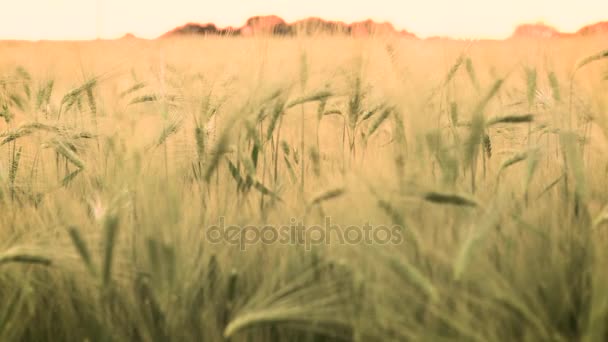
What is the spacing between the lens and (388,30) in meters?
1.51

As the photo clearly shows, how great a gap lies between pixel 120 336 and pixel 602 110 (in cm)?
95

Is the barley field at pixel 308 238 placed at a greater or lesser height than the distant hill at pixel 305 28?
lesser

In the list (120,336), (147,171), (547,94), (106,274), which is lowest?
(120,336)

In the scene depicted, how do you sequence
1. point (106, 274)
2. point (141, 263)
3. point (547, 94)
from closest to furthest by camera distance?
1. point (106, 274)
2. point (141, 263)
3. point (547, 94)

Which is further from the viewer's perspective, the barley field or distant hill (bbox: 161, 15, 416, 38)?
distant hill (bbox: 161, 15, 416, 38)

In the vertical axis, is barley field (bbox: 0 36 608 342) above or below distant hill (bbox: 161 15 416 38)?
below

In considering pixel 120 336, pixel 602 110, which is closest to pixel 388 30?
pixel 602 110

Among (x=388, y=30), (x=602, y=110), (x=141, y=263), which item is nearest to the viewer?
(x=141, y=263)

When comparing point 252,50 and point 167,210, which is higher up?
point 252,50

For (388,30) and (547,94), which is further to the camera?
(388,30)

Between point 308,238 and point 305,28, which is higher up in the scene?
point 305,28

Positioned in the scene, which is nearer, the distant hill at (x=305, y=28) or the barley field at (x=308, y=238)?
the barley field at (x=308, y=238)

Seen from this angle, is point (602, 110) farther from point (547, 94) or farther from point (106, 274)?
point (106, 274)

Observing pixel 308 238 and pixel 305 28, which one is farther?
pixel 305 28
